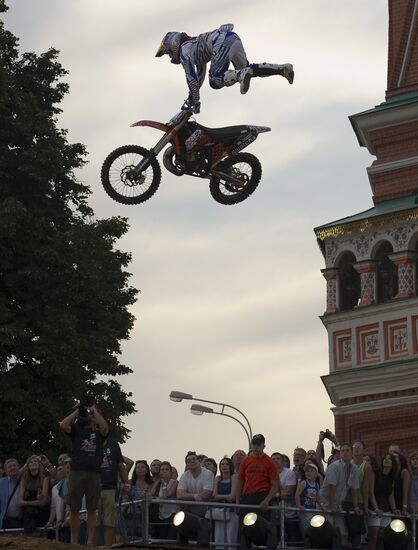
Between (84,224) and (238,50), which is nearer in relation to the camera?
(238,50)

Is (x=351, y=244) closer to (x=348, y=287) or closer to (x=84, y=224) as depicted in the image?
(x=348, y=287)

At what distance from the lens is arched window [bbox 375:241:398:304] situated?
49.2 m

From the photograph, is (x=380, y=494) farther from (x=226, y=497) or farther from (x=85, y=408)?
(x=85, y=408)

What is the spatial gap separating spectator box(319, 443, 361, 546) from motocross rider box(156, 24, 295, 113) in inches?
226

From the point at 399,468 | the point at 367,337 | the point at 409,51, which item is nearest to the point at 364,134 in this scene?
the point at 409,51

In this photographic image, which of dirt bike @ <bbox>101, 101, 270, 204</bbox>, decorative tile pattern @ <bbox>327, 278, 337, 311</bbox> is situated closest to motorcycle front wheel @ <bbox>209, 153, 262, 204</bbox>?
dirt bike @ <bbox>101, 101, 270, 204</bbox>

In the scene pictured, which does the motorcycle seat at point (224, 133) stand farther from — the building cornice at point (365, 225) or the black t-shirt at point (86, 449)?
the building cornice at point (365, 225)

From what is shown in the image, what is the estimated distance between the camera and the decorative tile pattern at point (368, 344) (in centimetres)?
4853

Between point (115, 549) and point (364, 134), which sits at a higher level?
point (364, 134)

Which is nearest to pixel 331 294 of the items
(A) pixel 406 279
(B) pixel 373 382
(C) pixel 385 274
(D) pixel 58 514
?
(C) pixel 385 274

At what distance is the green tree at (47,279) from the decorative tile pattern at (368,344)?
557 cm

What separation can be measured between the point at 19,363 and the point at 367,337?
754 cm

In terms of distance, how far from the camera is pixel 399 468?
3522cm

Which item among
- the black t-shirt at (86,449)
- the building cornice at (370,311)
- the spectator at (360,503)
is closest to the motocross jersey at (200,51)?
the black t-shirt at (86,449)
